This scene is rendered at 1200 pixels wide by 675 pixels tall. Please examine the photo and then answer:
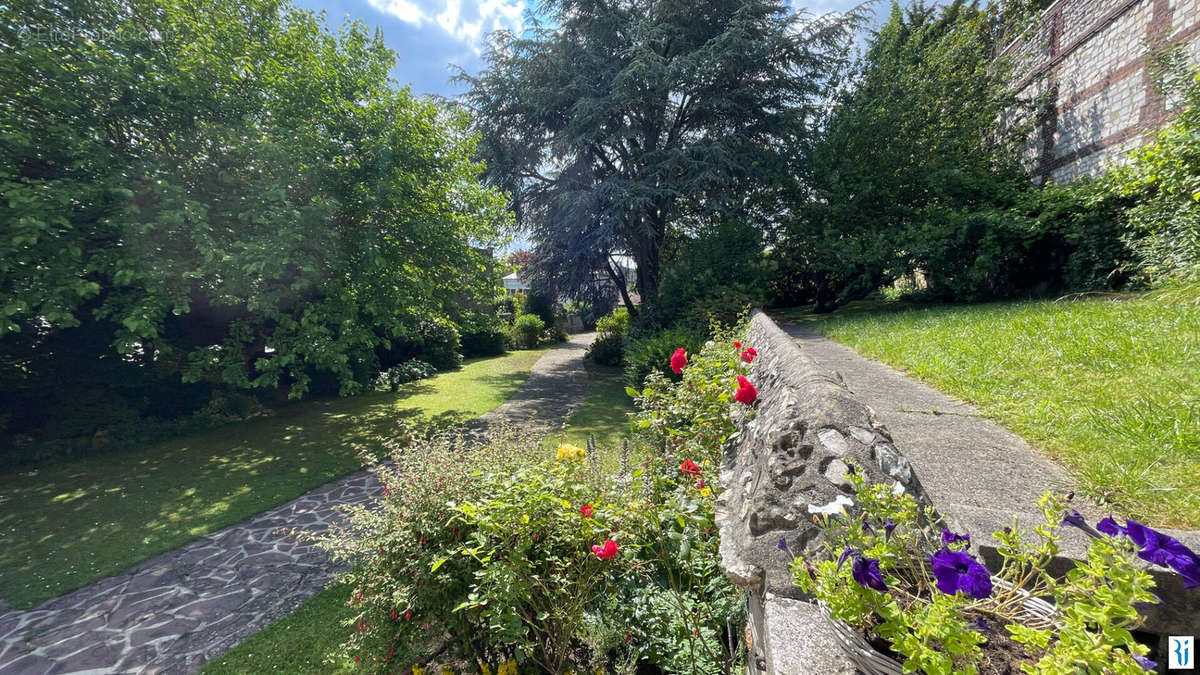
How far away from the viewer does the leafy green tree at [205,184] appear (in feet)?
18.2

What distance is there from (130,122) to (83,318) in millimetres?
3560

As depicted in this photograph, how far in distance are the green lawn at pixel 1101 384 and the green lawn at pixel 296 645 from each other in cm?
425

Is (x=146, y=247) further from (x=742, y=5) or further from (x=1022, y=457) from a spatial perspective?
(x=742, y=5)

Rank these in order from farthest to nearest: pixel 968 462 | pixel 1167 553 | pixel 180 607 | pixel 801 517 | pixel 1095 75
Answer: pixel 1095 75, pixel 180 607, pixel 968 462, pixel 801 517, pixel 1167 553

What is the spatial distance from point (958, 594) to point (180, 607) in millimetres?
5112

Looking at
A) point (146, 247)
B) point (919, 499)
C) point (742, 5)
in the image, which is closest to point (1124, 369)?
point (919, 499)

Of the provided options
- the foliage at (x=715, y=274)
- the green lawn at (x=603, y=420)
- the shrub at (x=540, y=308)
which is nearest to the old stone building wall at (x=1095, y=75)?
the foliage at (x=715, y=274)

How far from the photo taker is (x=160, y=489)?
542cm

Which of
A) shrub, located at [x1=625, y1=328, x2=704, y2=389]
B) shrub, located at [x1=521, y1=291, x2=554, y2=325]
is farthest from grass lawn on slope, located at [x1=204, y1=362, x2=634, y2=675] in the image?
shrub, located at [x1=521, y1=291, x2=554, y2=325]

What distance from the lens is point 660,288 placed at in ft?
41.9

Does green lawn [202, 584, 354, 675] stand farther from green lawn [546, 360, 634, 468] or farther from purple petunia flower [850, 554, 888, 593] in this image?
purple petunia flower [850, 554, 888, 593]

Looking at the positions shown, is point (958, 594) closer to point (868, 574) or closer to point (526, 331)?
point (868, 574)

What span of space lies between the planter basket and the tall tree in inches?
455

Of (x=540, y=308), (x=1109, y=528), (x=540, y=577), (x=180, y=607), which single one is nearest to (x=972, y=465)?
(x=1109, y=528)
